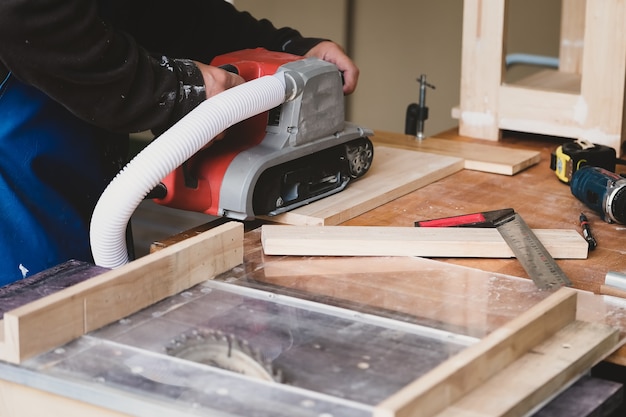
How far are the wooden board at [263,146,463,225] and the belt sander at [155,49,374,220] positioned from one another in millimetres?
29

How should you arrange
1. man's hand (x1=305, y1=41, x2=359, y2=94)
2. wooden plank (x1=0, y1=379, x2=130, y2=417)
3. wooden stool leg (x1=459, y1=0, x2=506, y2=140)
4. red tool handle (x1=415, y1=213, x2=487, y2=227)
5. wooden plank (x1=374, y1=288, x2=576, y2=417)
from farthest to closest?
wooden stool leg (x1=459, y1=0, x2=506, y2=140), man's hand (x1=305, y1=41, x2=359, y2=94), red tool handle (x1=415, y1=213, x2=487, y2=227), wooden plank (x1=0, y1=379, x2=130, y2=417), wooden plank (x1=374, y1=288, x2=576, y2=417)

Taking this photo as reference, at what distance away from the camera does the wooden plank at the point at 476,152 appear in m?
2.17

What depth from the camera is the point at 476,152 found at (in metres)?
2.28

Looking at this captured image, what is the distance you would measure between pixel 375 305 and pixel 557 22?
2.68 metres

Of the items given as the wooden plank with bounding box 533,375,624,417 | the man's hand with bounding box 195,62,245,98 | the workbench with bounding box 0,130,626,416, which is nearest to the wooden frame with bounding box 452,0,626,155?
the workbench with bounding box 0,130,626,416

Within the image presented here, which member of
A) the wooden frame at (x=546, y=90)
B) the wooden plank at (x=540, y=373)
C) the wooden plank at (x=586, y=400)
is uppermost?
the wooden frame at (x=546, y=90)

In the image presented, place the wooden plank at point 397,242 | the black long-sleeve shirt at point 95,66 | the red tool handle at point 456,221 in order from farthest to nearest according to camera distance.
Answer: the red tool handle at point 456,221, the wooden plank at point 397,242, the black long-sleeve shirt at point 95,66

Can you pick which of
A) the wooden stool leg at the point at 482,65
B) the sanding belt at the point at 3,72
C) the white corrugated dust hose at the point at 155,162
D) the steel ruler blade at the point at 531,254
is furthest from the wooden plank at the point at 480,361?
the wooden stool leg at the point at 482,65

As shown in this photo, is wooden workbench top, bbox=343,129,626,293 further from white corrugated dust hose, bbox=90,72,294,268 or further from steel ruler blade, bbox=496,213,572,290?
white corrugated dust hose, bbox=90,72,294,268

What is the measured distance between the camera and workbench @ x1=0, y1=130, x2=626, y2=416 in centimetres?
113

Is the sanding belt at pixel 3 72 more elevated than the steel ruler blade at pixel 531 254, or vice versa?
the sanding belt at pixel 3 72

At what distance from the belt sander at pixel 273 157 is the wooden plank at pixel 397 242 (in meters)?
0.12

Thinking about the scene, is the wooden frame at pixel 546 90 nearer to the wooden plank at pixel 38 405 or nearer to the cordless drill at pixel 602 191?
the cordless drill at pixel 602 191

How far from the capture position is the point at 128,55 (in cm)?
162
